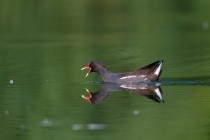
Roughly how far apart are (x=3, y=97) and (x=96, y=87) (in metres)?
2.40

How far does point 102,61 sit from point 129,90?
5392 millimetres

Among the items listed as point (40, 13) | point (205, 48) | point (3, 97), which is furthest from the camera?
point (40, 13)

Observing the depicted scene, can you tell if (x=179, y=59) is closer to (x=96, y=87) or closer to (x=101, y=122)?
(x=96, y=87)

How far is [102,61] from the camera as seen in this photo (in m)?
23.4

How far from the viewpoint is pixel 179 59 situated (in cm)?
2295

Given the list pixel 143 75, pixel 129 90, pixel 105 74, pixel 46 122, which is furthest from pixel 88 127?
pixel 105 74

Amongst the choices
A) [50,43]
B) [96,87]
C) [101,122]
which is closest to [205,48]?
[50,43]

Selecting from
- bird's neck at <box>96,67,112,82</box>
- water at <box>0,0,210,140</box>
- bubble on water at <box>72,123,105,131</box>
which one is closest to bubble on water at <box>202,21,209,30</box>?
water at <box>0,0,210,140</box>

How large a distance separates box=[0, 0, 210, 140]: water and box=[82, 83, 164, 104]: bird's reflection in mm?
151

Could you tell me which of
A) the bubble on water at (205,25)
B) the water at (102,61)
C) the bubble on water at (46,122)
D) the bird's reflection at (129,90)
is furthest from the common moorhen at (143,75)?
the bubble on water at (205,25)

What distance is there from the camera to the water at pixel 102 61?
47.3ft

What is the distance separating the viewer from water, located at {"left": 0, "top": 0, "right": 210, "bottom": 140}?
1442cm

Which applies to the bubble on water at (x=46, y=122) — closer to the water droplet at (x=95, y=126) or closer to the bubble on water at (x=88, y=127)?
the bubble on water at (x=88, y=127)

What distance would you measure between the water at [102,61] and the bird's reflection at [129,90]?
15cm
